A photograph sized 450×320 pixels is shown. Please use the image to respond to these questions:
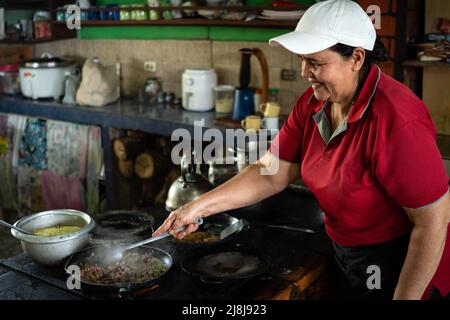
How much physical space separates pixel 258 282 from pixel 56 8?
13.4 ft

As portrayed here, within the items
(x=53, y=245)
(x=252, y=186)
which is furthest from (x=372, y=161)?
(x=53, y=245)

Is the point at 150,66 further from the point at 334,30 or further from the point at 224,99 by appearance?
the point at 334,30

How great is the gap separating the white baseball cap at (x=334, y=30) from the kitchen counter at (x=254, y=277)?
733mm

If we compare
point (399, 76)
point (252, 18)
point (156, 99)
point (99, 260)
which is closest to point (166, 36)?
point (156, 99)

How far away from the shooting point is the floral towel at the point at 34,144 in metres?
4.73

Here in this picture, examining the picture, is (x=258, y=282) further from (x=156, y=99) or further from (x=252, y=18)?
(x=156, y=99)

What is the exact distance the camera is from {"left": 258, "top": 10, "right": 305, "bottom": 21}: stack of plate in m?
3.67

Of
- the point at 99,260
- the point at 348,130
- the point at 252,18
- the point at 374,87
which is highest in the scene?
the point at 252,18

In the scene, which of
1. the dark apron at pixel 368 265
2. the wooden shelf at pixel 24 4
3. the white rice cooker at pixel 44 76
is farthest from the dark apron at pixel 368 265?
the wooden shelf at pixel 24 4

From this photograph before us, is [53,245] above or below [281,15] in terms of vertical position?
below

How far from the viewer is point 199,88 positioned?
13.9 ft

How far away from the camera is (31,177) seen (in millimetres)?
4891

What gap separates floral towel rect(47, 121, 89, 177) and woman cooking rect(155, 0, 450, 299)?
8.88ft

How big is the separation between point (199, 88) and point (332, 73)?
264cm
